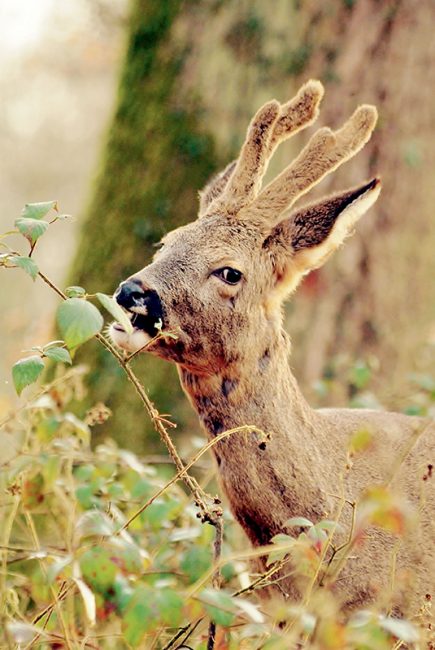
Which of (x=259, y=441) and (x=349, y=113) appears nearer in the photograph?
(x=259, y=441)

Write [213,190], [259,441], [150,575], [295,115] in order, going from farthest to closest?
[213,190], [295,115], [259,441], [150,575]

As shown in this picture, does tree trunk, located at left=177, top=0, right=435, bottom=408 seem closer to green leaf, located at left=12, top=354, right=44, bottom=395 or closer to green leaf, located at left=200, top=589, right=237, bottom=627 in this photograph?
green leaf, located at left=12, top=354, right=44, bottom=395

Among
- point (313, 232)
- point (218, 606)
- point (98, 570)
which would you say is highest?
point (313, 232)

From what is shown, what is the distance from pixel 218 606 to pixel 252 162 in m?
1.92

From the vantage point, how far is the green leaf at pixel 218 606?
74.7 inches

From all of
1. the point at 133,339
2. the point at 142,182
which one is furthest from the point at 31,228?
the point at 142,182

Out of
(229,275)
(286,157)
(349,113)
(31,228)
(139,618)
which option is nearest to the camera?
(139,618)

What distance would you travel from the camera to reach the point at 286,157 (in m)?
5.76

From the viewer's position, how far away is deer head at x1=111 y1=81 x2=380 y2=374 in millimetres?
3109

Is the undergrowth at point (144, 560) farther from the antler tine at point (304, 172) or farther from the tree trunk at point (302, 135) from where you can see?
the tree trunk at point (302, 135)

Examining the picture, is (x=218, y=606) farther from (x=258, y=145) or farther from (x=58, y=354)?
(x=258, y=145)

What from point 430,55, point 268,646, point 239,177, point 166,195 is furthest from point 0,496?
point 430,55

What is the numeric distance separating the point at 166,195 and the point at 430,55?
1.82 metres

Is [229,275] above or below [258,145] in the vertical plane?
below
